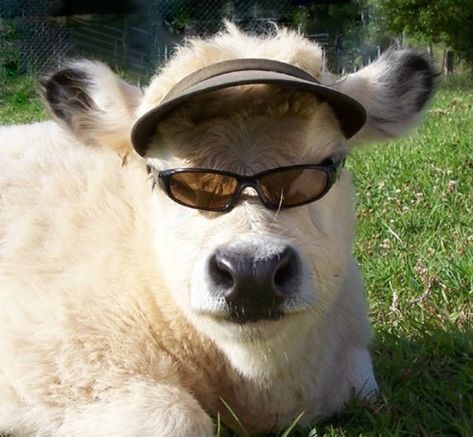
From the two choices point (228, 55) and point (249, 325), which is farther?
point (228, 55)

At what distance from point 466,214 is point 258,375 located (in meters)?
3.05

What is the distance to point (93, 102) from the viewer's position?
3.86m

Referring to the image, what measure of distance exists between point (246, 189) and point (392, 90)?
1014mm

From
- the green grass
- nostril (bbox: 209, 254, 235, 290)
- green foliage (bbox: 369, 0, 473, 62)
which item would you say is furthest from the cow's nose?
green foliage (bbox: 369, 0, 473, 62)

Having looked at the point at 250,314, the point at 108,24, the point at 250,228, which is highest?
the point at 250,228

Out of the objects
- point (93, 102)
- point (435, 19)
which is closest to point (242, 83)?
point (93, 102)

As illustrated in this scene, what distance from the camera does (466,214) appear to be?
616 centimetres

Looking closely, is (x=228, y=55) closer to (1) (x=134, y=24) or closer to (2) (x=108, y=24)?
(1) (x=134, y=24)

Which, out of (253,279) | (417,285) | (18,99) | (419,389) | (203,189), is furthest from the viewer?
(18,99)

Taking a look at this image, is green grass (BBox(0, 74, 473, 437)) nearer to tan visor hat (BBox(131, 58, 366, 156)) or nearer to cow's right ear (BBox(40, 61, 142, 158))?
tan visor hat (BBox(131, 58, 366, 156))

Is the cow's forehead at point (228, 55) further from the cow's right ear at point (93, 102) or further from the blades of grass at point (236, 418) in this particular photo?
the blades of grass at point (236, 418)

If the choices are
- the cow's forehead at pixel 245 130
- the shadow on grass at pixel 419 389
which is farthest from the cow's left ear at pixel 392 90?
the shadow on grass at pixel 419 389

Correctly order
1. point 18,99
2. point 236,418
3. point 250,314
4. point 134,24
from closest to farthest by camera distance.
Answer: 1. point 250,314
2. point 236,418
3. point 134,24
4. point 18,99

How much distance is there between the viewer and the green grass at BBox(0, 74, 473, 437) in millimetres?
3574
